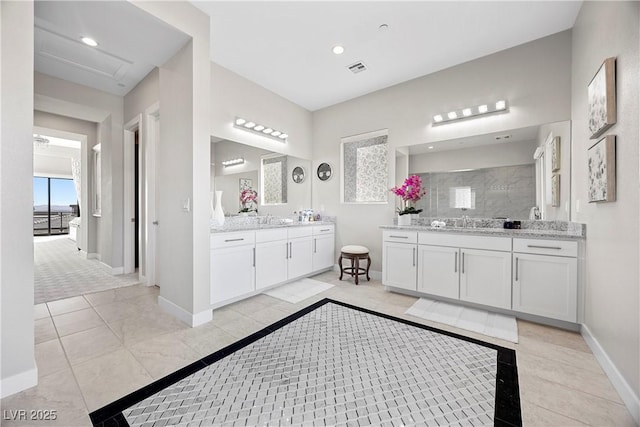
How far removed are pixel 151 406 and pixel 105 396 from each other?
32cm

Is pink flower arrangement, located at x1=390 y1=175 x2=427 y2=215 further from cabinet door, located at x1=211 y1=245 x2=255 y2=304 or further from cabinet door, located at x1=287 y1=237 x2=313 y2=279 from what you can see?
cabinet door, located at x1=211 y1=245 x2=255 y2=304

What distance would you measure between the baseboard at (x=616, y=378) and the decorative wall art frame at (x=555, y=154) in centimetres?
153

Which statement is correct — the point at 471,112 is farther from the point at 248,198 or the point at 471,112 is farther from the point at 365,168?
the point at 248,198

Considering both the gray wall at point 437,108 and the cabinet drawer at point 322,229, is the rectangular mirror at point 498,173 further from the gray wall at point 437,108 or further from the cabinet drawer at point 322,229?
the cabinet drawer at point 322,229

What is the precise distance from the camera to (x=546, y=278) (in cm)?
237

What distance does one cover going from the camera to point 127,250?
A: 161 inches

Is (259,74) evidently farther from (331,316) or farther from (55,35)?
(331,316)

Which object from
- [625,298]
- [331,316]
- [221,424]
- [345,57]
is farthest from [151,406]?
[345,57]

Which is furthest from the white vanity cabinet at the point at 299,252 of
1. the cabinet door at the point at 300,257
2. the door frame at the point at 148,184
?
the door frame at the point at 148,184

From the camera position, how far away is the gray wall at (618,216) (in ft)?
4.65

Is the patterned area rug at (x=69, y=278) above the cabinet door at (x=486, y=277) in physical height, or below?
below

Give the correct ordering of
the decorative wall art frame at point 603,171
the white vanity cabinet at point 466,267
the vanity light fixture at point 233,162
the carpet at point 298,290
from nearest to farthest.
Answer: the decorative wall art frame at point 603,171 < the white vanity cabinet at point 466,267 < the carpet at point 298,290 < the vanity light fixture at point 233,162

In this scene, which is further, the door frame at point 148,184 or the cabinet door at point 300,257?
the cabinet door at point 300,257

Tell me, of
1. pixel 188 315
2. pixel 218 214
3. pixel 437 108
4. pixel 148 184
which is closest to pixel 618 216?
pixel 437 108
